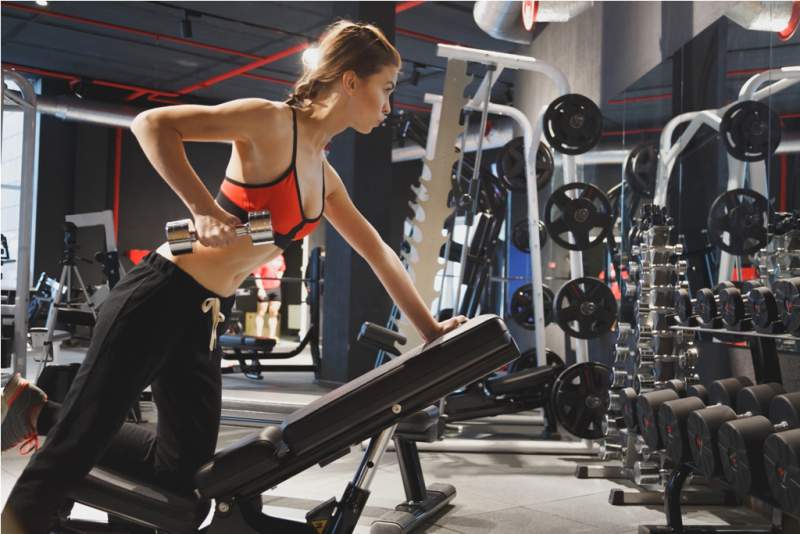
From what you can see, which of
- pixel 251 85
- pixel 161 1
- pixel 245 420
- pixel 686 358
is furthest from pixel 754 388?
pixel 251 85

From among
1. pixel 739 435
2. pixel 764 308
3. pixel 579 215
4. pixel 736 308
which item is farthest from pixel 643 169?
pixel 739 435

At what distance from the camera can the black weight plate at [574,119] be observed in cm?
432

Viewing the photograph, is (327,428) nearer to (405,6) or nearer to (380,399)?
(380,399)

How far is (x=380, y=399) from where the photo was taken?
1.74m

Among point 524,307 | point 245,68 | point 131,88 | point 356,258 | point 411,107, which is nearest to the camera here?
point 524,307

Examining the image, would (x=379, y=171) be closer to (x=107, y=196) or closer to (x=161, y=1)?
(x=161, y=1)

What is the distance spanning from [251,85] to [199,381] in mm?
9913

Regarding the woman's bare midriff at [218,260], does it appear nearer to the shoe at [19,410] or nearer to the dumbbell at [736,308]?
the shoe at [19,410]

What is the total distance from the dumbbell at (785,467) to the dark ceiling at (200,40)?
6171 mm

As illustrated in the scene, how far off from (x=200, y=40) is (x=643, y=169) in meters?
6.43

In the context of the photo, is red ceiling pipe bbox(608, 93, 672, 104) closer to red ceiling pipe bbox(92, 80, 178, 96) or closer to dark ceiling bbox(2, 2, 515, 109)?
dark ceiling bbox(2, 2, 515, 109)

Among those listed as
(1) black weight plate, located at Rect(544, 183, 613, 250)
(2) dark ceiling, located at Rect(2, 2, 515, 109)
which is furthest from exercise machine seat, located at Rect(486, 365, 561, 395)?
(2) dark ceiling, located at Rect(2, 2, 515, 109)

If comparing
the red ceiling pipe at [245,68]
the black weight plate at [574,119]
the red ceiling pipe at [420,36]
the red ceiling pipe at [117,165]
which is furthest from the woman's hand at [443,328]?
the red ceiling pipe at [117,165]

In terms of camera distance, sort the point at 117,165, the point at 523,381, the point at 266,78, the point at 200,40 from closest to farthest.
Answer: the point at 523,381 < the point at 200,40 < the point at 266,78 < the point at 117,165
